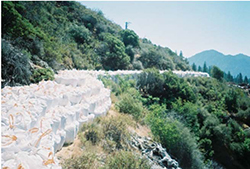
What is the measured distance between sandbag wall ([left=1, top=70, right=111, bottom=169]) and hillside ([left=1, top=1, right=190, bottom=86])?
288 centimetres

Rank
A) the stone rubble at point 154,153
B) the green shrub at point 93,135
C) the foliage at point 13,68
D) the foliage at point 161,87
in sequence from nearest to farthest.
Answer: the green shrub at point 93,135 → the stone rubble at point 154,153 → the foliage at point 13,68 → the foliage at point 161,87

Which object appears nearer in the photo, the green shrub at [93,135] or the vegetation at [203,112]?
the green shrub at [93,135]

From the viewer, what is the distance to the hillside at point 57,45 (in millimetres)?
7402

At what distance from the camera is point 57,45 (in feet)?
42.9

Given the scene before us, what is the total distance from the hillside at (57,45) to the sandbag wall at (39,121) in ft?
9.45

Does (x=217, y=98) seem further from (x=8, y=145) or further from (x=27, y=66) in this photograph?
(x=8, y=145)

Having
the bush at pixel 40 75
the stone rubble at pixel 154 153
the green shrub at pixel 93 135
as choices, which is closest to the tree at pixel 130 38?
the bush at pixel 40 75

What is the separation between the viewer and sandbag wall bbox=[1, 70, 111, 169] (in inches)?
80.7

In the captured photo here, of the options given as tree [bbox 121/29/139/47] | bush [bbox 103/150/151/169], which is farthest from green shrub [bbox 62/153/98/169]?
tree [bbox 121/29/139/47]

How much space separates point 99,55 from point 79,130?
56.4 ft

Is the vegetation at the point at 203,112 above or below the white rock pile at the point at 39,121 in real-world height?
below

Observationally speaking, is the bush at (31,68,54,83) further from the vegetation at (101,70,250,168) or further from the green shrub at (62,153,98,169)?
the green shrub at (62,153,98,169)

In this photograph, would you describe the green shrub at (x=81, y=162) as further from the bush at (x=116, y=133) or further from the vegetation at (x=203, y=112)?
the vegetation at (x=203, y=112)

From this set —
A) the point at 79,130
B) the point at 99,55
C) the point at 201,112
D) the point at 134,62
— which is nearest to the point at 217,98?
the point at 201,112
